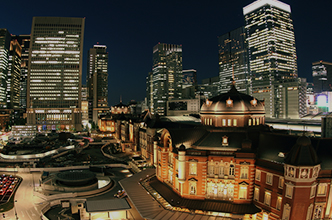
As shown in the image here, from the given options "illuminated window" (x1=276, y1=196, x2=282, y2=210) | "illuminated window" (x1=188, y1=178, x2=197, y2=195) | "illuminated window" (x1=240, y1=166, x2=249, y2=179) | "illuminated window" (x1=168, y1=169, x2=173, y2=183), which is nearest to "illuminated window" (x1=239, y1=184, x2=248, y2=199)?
"illuminated window" (x1=240, y1=166, x2=249, y2=179)

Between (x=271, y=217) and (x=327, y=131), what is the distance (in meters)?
31.2

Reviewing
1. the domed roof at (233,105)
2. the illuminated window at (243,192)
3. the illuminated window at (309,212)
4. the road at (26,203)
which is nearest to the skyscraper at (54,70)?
the road at (26,203)

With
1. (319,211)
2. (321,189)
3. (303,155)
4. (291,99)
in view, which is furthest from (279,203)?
(291,99)

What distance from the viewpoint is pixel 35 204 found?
A: 1826 inches

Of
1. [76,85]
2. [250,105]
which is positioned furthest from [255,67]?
[250,105]

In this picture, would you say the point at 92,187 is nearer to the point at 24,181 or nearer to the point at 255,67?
the point at 24,181

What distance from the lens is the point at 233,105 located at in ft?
154

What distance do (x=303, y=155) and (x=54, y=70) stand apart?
175953 millimetres

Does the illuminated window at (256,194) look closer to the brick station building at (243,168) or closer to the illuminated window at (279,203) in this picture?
the brick station building at (243,168)

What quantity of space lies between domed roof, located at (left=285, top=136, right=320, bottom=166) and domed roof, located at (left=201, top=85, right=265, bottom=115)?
1589 cm

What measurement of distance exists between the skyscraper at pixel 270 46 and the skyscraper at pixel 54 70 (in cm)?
13394

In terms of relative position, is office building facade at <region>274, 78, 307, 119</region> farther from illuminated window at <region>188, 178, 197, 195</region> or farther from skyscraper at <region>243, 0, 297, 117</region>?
illuminated window at <region>188, 178, 197, 195</region>

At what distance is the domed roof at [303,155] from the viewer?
99.7 feet

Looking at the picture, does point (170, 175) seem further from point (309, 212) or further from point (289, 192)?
point (309, 212)
